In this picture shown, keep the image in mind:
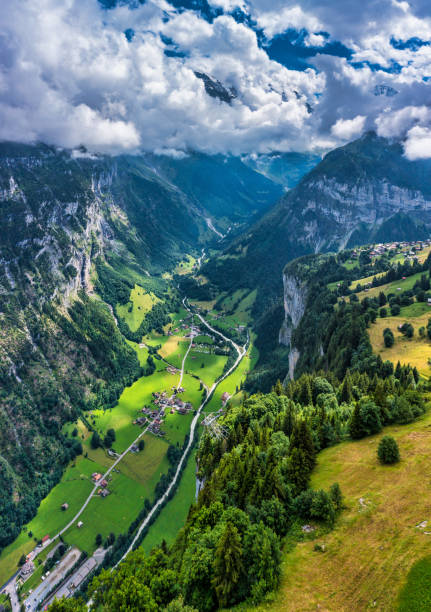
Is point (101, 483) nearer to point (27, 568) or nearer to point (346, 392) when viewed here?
point (27, 568)

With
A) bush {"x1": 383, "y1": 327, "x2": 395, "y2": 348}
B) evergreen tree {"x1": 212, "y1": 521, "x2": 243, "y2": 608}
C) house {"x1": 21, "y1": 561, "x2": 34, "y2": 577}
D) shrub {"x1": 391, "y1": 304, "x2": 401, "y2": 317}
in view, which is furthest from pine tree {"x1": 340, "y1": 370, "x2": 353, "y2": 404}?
house {"x1": 21, "y1": 561, "x2": 34, "y2": 577}

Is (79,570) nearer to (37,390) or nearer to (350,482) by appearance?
(37,390)

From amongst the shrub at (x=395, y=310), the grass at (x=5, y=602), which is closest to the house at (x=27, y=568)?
the grass at (x=5, y=602)

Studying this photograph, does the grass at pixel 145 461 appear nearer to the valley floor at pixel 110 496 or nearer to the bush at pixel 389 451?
the valley floor at pixel 110 496

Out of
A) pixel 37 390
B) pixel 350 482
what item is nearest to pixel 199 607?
pixel 350 482

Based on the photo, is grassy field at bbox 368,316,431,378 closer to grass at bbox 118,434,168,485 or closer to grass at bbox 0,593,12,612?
grass at bbox 118,434,168,485

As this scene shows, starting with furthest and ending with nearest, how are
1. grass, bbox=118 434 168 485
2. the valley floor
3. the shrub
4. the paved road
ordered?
grass, bbox=118 434 168 485 → the valley floor → the shrub → the paved road
